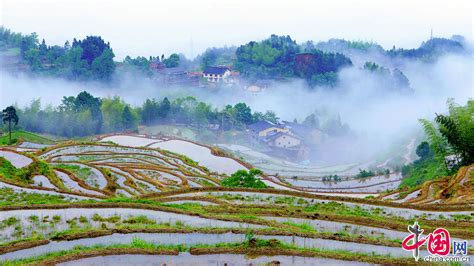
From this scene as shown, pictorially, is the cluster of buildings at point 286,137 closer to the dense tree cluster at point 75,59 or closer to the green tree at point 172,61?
the dense tree cluster at point 75,59

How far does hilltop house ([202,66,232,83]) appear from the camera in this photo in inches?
5037

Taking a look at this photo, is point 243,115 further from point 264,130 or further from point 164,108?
point 164,108

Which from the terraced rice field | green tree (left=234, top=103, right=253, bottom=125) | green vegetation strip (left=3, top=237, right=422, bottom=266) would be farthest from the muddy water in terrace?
green tree (left=234, top=103, right=253, bottom=125)

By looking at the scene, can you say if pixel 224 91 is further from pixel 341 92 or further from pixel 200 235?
pixel 200 235

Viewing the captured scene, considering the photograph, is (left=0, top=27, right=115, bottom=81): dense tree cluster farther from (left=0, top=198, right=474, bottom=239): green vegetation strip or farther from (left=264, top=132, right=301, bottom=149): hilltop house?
(left=0, top=198, right=474, bottom=239): green vegetation strip

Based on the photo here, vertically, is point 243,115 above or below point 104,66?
below

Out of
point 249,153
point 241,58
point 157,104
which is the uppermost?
point 241,58

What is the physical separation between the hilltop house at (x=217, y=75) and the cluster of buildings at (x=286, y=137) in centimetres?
4619

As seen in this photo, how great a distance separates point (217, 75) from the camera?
421 feet

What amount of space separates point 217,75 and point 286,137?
54.9 meters

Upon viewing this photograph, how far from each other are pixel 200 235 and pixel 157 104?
70.9 metres

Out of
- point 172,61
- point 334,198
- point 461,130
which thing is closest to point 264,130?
point 461,130

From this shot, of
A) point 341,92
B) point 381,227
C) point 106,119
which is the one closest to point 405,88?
point 341,92

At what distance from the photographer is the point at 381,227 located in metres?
15.2
